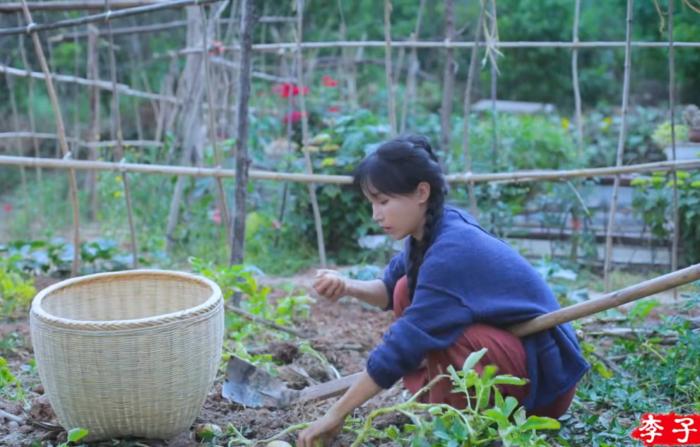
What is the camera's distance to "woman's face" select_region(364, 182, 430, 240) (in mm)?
2547

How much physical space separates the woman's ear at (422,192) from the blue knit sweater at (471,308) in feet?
0.30

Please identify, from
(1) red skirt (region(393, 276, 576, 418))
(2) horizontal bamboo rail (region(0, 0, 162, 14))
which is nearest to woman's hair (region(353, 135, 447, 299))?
(1) red skirt (region(393, 276, 576, 418))

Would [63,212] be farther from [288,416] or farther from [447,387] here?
[447,387]

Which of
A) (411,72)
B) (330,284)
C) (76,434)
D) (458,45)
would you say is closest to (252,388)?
(330,284)

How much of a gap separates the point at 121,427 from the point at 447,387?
0.97 meters

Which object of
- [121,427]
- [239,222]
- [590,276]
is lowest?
[590,276]

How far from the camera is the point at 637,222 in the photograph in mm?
6324

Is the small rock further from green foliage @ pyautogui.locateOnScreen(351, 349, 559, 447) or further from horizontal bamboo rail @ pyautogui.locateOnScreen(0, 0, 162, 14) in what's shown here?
horizontal bamboo rail @ pyautogui.locateOnScreen(0, 0, 162, 14)

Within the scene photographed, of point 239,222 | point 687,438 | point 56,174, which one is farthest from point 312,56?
point 687,438

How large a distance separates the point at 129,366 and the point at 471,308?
98 centimetres

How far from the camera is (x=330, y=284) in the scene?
9.41 feet

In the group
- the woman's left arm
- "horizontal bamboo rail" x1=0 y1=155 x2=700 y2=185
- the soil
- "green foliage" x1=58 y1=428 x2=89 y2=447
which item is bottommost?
the soil

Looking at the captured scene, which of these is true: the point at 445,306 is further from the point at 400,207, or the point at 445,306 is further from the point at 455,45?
the point at 455,45

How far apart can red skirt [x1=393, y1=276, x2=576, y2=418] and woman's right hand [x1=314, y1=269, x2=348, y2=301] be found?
14.9 inches
